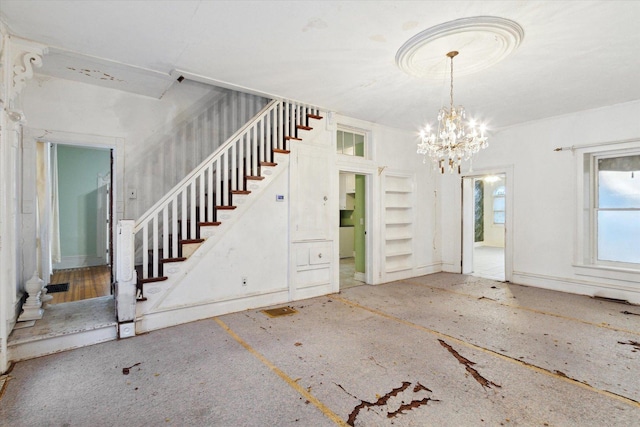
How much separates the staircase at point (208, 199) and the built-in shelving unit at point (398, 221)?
231 centimetres

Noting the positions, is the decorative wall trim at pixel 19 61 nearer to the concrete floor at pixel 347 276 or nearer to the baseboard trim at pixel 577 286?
the concrete floor at pixel 347 276

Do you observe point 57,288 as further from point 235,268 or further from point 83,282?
point 235,268

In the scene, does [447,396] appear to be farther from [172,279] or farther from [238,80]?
[238,80]

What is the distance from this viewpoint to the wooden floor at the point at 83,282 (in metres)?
4.18

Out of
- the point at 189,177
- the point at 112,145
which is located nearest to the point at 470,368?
the point at 189,177

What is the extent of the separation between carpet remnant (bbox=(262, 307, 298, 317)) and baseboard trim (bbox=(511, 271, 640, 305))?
4465mm

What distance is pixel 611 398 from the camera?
2.15 m

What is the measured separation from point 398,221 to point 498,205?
787 centimetres

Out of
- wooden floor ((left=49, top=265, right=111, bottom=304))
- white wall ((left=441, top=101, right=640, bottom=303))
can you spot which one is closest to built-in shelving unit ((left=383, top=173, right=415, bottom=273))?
white wall ((left=441, top=101, right=640, bottom=303))

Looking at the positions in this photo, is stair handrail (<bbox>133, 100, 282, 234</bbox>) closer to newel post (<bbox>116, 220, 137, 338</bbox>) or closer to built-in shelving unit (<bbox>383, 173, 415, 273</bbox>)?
newel post (<bbox>116, 220, 137, 338</bbox>)

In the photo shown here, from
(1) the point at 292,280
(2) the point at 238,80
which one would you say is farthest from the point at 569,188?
(2) the point at 238,80

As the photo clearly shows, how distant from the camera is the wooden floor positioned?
4.18 m

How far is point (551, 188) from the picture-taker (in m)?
5.29

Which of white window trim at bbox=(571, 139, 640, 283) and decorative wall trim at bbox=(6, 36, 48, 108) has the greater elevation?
decorative wall trim at bbox=(6, 36, 48, 108)
